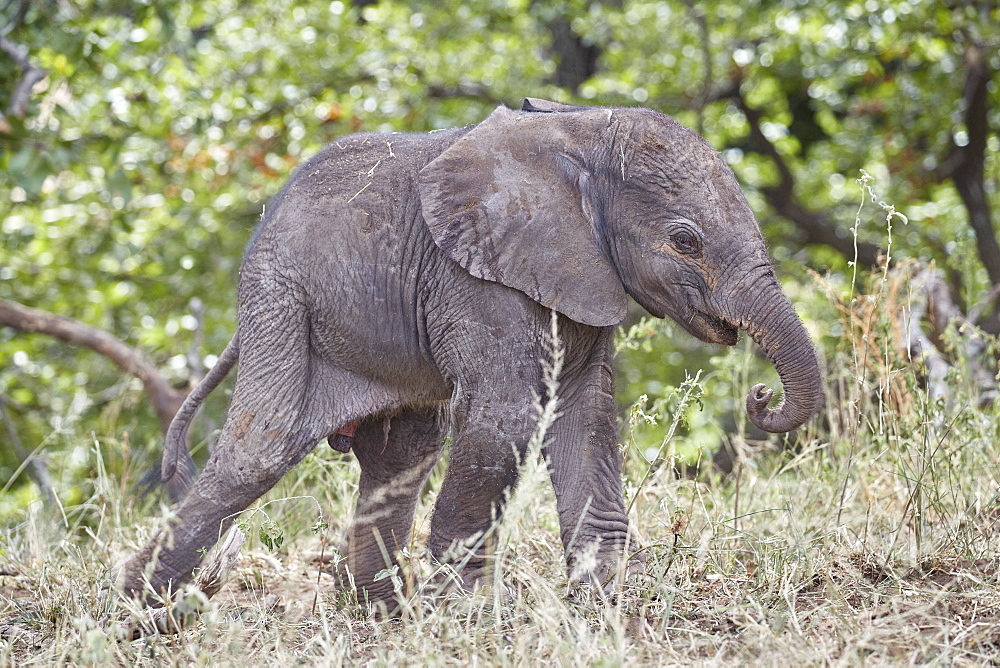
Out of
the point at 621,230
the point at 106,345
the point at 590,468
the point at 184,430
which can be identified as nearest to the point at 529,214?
the point at 621,230

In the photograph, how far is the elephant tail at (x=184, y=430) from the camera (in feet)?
16.3

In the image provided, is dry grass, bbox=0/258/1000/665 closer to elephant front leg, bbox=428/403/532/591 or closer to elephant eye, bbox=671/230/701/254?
elephant front leg, bbox=428/403/532/591

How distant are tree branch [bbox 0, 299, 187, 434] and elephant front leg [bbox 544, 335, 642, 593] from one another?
13.9 ft

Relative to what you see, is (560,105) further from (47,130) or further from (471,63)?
(471,63)

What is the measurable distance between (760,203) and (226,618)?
31.5 feet

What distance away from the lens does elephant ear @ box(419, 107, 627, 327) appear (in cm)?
428

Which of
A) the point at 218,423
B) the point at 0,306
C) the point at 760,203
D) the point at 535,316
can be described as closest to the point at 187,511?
the point at 535,316

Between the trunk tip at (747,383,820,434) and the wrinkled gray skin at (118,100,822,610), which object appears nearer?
the trunk tip at (747,383,820,434)

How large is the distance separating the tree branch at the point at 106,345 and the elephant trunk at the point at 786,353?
4942 mm

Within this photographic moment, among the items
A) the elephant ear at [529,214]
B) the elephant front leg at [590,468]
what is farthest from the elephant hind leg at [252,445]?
the elephant front leg at [590,468]

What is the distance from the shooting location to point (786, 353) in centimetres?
414

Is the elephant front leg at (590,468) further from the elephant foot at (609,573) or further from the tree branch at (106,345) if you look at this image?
the tree branch at (106,345)

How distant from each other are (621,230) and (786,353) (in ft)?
2.50

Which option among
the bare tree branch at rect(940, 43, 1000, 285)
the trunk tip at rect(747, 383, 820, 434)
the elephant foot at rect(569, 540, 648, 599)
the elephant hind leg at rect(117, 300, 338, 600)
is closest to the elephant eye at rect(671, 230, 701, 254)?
the trunk tip at rect(747, 383, 820, 434)
